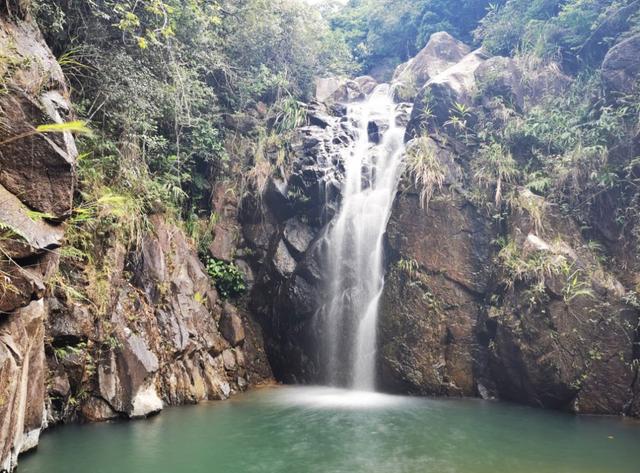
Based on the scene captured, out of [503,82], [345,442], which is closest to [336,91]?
[503,82]

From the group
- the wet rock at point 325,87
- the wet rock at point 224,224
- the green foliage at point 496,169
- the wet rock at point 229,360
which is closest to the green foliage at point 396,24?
the wet rock at point 325,87

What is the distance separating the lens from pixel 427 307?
1014 cm

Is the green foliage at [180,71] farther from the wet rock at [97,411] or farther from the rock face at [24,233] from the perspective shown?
the wet rock at [97,411]

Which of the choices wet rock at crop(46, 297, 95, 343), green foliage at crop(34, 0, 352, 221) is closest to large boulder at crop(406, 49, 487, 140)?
green foliage at crop(34, 0, 352, 221)

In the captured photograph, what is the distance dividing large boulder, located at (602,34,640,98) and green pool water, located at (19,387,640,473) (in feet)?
24.2

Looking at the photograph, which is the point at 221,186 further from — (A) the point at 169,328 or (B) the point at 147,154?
(A) the point at 169,328

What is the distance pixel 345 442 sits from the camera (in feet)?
21.6

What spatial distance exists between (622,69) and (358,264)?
765 centimetres

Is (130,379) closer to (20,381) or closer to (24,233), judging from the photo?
(20,381)

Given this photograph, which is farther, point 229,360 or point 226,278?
point 226,278

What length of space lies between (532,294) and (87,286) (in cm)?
816

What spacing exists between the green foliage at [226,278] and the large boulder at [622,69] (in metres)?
9.93

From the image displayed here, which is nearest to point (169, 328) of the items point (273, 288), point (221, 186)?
point (273, 288)

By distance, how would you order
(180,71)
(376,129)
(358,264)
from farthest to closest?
1. (376,129)
2. (358,264)
3. (180,71)
